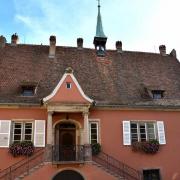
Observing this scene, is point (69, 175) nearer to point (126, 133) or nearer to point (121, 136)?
point (121, 136)

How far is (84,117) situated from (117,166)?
4042 mm

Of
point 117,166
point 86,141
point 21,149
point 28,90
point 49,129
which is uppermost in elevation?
point 28,90

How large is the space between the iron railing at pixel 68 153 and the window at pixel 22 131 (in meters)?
2.42

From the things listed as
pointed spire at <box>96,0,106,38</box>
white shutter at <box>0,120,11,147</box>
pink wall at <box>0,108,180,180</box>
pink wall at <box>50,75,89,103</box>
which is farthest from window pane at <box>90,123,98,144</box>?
pointed spire at <box>96,0,106,38</box>

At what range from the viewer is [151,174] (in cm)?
2033

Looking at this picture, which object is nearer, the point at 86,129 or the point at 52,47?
the point at 86,129

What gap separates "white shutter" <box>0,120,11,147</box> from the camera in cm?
1886

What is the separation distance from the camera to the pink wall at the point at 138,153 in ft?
66.0

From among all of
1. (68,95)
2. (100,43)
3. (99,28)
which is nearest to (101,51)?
(100,43)

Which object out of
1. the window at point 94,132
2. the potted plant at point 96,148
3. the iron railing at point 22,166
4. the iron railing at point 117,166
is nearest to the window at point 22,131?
the iron railing at point 22,166

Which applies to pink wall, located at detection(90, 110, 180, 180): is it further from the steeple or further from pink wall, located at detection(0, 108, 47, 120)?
the steeple

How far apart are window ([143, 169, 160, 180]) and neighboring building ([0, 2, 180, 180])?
7 cm

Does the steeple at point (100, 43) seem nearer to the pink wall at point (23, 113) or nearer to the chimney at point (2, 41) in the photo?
the chimney at point (2, 41)

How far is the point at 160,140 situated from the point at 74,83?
24.3ft
